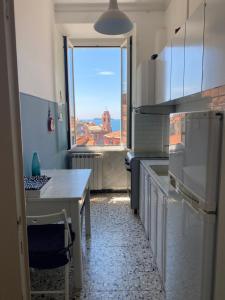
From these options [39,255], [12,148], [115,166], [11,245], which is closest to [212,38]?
[12,148]

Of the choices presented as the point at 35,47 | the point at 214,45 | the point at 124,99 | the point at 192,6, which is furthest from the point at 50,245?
the point at 124,99

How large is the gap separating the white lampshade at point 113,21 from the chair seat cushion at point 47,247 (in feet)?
6.09

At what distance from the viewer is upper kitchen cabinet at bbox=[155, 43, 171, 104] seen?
2502 mm

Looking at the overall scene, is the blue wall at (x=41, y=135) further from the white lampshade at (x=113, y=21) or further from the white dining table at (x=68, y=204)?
the white lampshade at (x=113, y=21)

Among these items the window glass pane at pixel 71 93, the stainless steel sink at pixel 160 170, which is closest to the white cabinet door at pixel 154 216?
the stainless steel sink at pixel 160 170

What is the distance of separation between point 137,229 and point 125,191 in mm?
1442

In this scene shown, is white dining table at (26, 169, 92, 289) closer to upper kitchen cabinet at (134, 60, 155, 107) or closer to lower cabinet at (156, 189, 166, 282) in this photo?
lower cabinet at (156, 189, 166, 282)

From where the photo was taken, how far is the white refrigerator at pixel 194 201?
1104 millimetres

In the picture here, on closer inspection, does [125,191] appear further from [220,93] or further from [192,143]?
[192,143]

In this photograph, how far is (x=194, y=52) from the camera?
1698mm

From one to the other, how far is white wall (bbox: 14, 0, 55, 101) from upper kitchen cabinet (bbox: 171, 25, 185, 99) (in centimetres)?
140

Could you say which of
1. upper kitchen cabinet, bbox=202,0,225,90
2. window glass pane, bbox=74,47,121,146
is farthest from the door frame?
window glass pane, bbox=74,47,121,146

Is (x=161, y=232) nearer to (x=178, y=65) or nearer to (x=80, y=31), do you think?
(x=178, y=65)

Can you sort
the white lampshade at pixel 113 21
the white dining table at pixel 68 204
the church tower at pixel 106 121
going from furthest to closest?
the church tower at pixel 106 121 < the white lampshade at pixel 113 21 < the white dining table at pixel 68 204
